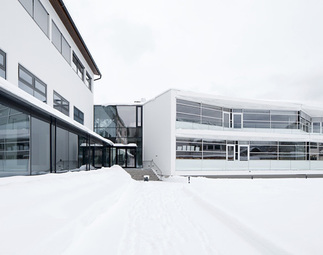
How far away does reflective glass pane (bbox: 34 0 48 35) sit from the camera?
10.1 meters

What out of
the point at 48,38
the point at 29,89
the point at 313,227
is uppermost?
the point at 48,38

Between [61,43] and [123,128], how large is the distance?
12.1 meters

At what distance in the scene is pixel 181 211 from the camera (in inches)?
229

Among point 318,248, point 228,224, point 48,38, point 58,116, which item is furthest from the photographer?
point 48,38

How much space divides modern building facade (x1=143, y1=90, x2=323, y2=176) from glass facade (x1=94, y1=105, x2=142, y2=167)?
1.10 meters

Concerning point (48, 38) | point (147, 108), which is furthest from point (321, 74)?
point (48, 38)

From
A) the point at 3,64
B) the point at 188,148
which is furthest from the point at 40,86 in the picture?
the point at 188,148

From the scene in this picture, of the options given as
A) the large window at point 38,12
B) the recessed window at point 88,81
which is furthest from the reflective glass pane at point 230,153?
the large window at point 38,12

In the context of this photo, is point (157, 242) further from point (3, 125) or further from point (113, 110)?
Result: point (113, 110)

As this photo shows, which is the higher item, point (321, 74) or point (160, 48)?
point (160, 48)

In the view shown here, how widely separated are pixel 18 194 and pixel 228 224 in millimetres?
3914

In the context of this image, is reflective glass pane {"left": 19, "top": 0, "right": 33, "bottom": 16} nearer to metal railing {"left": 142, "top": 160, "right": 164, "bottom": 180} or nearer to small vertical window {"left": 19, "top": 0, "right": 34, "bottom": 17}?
small vertical window {"left": 19, "top": 0, "right": 34, "bottom": 17}

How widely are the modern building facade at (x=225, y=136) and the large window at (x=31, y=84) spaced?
31.6 ft

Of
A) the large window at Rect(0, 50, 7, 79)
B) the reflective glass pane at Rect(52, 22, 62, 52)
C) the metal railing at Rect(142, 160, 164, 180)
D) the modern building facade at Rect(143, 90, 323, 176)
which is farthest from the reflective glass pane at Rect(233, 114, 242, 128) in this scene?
the large window at Rect(0, 50, 7, 79)
